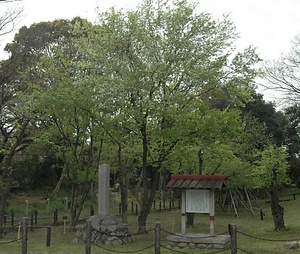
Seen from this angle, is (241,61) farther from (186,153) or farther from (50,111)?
(50,111)

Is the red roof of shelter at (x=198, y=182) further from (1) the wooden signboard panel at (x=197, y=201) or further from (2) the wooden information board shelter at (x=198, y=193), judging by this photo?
(1) the wooden signboard panel at (x=197, y=201)

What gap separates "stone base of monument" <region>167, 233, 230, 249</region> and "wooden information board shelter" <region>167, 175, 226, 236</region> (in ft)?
2.06

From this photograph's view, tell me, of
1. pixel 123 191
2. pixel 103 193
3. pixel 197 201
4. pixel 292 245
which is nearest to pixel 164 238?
pixel 197 201

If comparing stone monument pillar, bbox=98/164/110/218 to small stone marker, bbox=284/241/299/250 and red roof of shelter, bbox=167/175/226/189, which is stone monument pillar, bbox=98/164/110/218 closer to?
red roof of shelter, bbox=167/175/226/189

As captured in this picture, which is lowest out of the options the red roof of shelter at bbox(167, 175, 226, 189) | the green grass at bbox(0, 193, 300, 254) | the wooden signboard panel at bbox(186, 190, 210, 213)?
the green grass at bbox(0, 193, 300, 254)

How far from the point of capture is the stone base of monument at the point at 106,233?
50.8ft

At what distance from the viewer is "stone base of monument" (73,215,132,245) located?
50.8 feet

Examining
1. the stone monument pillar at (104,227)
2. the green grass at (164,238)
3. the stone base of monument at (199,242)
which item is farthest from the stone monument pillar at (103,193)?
the stone base of monument at (199,242)

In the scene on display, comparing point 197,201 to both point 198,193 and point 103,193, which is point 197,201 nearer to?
point 198,193

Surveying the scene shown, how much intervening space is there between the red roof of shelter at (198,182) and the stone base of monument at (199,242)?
1.77m

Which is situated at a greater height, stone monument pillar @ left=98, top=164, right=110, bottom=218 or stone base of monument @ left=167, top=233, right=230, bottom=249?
stone monument pillar @ left=98, top=164, right=110, bottom=218

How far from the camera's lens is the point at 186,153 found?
56.9 feet

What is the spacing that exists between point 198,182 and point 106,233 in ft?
13.2

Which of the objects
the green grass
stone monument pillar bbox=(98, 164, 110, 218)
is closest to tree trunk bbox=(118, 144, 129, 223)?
the green grass
